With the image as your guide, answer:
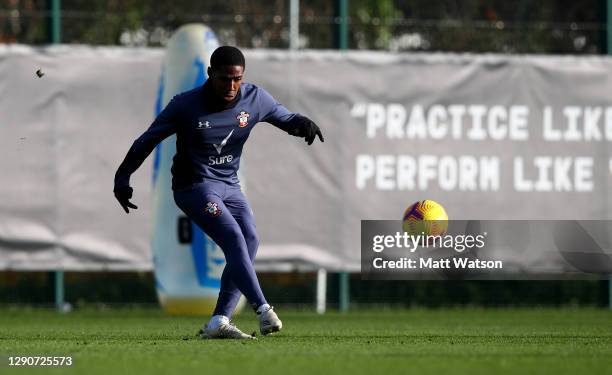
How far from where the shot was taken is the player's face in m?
8.26

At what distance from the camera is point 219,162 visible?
853 centimetres

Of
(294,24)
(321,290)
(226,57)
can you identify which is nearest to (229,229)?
(226,57)

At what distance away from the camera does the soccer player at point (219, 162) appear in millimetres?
8297

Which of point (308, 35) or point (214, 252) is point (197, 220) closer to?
point (214, 252)

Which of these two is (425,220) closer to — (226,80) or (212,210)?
(212,210)

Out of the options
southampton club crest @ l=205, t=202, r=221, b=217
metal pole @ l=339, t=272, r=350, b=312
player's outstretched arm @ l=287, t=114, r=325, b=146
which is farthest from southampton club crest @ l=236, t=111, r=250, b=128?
metal pole @ l=339, t=272, r=350, b=312

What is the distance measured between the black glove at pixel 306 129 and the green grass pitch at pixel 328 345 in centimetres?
131

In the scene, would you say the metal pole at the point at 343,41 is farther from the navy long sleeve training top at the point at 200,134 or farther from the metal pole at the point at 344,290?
the navy long sleeve training top at the point at 200,134

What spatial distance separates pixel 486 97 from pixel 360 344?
6.49 metres

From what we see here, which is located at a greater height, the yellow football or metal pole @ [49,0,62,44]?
metal pole @ [49,0,62,44]

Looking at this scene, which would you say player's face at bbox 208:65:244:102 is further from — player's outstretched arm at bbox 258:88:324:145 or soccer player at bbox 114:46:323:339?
player's outstretched arm at bbox 258:88:324:145

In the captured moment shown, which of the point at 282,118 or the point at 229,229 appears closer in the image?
the point at 229,229

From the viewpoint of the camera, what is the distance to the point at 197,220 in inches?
336

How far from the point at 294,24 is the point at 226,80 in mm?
5787
